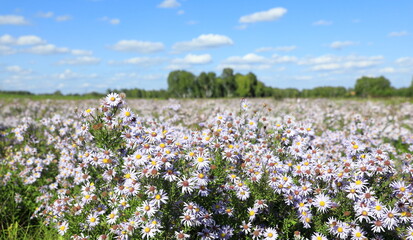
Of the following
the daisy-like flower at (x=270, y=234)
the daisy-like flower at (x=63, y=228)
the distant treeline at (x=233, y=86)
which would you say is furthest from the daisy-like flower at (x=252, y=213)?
the distant treeline at (x=233, y=86)

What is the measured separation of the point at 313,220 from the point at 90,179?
3.06 m

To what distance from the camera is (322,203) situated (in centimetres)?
354

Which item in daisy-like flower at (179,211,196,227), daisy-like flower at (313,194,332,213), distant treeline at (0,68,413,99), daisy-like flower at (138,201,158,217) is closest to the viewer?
daisy-like flower at (138,201,158,217)

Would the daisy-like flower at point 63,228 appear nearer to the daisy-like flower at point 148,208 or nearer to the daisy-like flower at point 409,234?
the daisy-like flower at point 148,208

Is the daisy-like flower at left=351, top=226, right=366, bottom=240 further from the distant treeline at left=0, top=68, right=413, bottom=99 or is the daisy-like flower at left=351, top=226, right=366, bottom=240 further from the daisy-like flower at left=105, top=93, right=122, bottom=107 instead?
the distant treeline at left=0, top=68, right=413, bottom=99

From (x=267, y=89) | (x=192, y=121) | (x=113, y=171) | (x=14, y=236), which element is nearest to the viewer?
(x=113, y=171)

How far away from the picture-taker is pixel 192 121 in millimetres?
9672

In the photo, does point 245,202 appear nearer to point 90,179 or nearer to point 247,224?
point 247,224

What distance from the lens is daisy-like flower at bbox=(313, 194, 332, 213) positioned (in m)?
Answer: 3.51

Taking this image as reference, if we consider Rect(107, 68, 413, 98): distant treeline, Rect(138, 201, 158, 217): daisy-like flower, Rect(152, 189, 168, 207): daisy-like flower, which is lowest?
Rect(138, 201, 158, 217): daisy-like flower

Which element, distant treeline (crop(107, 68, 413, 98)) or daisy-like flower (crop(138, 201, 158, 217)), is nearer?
daisy-like flower (crop(138, 201, 158, 217))

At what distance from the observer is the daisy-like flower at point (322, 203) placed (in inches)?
138

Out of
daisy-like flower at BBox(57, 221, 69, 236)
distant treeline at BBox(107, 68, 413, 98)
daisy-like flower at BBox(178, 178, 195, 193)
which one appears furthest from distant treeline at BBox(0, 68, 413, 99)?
daisy-like flower at BBox(178, 178, 195, 193)

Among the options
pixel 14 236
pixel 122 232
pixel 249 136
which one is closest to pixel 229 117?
pixel 249 136
